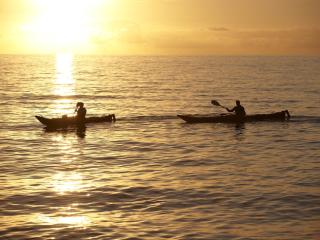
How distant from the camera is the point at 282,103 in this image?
198 feet

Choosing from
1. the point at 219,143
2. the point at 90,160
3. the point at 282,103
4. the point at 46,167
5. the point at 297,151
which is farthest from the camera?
the point at 282,103

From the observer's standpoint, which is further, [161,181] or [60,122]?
[60,122]

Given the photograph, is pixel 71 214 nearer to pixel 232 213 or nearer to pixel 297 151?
pixel 232 213

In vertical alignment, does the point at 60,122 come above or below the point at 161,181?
above

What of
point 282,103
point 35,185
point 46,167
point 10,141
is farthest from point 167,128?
point 282,103

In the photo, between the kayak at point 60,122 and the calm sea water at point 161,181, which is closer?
the calm sea water at point 161,181

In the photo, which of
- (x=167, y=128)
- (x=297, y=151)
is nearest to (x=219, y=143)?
(x=297, y=151)

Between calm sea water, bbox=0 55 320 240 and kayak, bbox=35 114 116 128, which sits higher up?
kayak, bbox=35 114 116 128

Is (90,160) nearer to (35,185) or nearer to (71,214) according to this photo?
(35,185)

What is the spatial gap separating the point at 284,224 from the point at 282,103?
4549cm

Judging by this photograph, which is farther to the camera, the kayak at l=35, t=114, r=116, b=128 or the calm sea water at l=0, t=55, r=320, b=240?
the kayak at l=35, t=114, r=116, b=128

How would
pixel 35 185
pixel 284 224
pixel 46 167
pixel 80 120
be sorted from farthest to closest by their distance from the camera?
pixel 80 120
pixel 46 167
pixel 35 185
pixel 284 224

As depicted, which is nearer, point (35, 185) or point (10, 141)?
point (35, 185)

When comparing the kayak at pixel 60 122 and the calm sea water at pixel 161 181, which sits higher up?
the kayak at pixel 60 122
